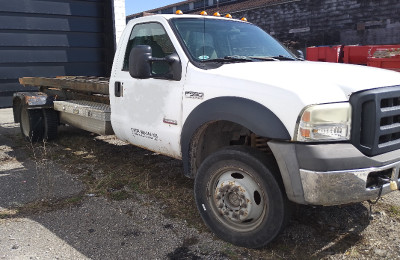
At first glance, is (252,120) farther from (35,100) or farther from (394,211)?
(35,100)

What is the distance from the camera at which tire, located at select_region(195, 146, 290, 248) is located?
115 inches

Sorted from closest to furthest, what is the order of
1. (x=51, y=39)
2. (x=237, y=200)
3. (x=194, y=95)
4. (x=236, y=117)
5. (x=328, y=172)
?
1. (x=328, y=172)
2. (x=236, y=117)
3. (x=237, y=200)
4. (x=194, y=95)
5. (x=51, y=39)

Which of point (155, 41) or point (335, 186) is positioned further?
point (155, 41)

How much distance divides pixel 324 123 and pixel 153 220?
1.98 m

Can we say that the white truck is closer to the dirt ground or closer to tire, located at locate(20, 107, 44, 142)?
the dirt ground

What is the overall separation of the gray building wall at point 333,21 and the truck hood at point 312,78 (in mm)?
19036

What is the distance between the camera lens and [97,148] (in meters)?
6.68

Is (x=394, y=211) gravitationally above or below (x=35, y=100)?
below

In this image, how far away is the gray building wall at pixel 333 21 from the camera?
2003 cm

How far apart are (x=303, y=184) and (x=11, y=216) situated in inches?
117

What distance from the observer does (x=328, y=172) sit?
8.68 feet

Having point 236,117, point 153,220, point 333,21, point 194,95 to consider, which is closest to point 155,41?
point 194,95

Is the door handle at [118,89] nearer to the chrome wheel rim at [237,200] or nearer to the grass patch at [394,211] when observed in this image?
the chrome wheel rim at [237,200]

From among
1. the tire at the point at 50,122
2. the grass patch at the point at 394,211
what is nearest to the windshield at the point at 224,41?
the grass patch at the point at 394,211
